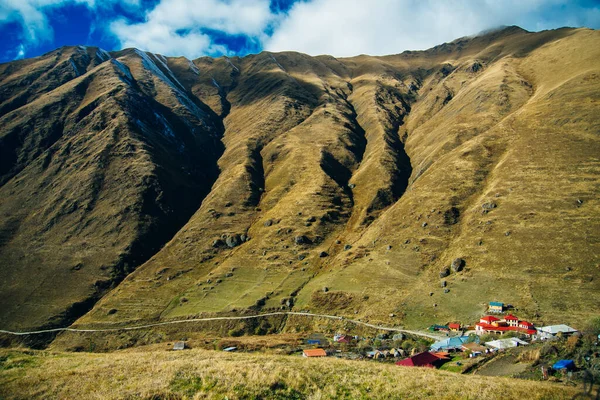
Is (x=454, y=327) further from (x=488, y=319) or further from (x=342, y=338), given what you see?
(x=342, y=338)

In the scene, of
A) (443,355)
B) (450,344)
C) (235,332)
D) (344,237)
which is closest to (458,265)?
(450,344)

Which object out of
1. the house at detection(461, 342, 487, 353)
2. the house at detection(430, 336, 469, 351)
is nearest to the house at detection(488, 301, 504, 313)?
the house at detection(430, 336, 469, 351)

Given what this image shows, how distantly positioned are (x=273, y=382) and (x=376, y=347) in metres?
61.3

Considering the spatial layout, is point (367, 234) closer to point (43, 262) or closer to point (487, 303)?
point (487, 303)

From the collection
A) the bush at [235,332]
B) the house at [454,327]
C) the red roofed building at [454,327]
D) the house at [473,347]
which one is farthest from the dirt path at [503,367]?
the bush at [235,332]

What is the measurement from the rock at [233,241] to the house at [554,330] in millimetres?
109750

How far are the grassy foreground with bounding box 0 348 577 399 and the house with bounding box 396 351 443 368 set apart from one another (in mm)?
30165

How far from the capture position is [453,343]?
7038 centimetres

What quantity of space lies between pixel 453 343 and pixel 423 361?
18977 mm

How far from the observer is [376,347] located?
7544 cm

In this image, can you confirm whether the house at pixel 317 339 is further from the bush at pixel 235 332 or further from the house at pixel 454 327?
the house at pixel 454 327

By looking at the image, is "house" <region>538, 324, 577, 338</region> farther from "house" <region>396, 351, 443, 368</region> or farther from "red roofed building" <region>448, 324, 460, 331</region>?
"house" <region>396, 351, 443, 368</region>

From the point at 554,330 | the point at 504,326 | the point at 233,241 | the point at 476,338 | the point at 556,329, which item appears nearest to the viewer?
the point at 554,330

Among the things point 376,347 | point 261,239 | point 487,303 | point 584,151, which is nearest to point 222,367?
point 376,347
